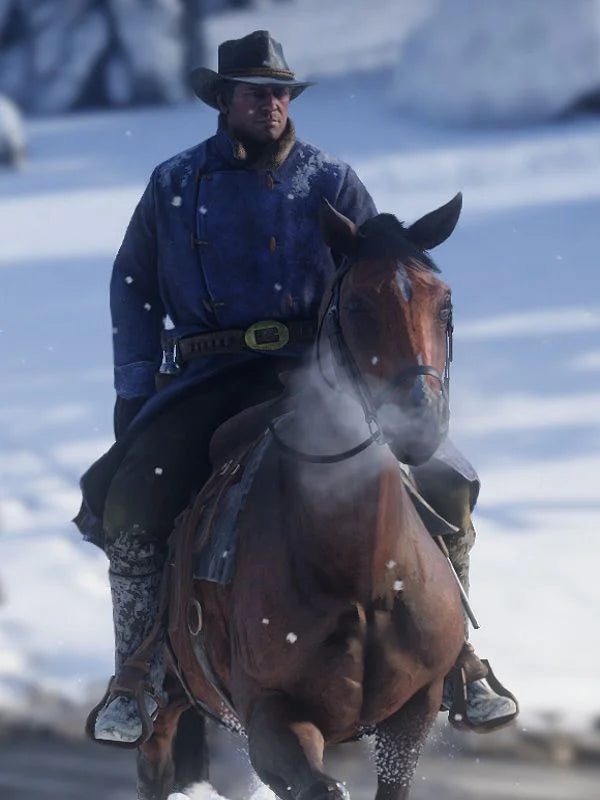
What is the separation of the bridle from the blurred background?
2181 millimetres

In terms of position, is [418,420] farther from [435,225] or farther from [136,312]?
[136,312]

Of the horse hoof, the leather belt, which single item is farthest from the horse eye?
the horse hoof

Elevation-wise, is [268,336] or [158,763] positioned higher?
[268,336]

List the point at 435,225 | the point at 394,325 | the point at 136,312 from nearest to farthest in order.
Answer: the point at 394,325, the point at 435,225, the point at 136,312

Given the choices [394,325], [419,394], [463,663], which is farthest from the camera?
[463,663]

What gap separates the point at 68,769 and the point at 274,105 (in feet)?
14.0

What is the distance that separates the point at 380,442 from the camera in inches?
184

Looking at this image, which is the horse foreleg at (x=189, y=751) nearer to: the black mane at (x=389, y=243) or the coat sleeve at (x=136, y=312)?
the coat sleeve at (x=136, y=312)

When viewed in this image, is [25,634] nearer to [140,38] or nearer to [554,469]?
[554,469]

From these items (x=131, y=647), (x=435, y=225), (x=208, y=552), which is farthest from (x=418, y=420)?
(x=131, y=647)

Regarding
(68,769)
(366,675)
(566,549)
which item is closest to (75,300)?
(566,549)

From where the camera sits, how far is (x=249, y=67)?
18.3 feet

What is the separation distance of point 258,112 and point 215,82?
176 millimetres

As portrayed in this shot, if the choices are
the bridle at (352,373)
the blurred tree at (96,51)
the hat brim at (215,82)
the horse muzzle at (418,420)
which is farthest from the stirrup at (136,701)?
the blurred tree at (96,51)
